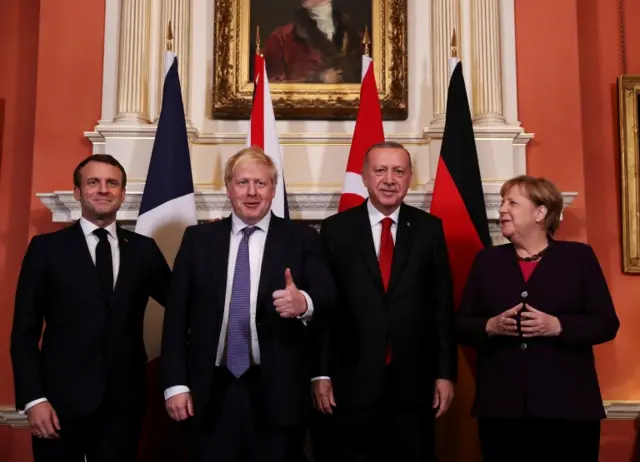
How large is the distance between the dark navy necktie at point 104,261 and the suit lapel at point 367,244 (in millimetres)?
879

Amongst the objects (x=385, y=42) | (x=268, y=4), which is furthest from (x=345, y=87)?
(x=268, y=4)

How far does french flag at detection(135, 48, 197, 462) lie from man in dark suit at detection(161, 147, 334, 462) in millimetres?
898

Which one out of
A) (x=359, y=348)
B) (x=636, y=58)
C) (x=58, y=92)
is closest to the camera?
(x=359, y=348)

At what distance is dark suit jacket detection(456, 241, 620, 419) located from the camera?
220cm

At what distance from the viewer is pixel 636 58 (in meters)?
3.88

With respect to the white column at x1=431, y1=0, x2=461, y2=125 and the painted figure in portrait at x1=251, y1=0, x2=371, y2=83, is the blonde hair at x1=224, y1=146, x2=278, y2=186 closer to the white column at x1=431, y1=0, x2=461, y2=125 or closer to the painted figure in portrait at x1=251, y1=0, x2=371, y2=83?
the painted figure in portrait at x1=251, y1=0, x2=371, y2=83

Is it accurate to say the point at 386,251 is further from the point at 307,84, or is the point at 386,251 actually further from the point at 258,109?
the point at 307,84

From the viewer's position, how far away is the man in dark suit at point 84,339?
2.18m

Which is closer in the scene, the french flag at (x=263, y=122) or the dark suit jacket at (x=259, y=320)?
the dark suit jacket at (x=259, y=320)

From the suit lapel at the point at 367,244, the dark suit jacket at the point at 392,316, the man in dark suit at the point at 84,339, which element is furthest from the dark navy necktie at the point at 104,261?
the suit lapel at the point at 367,244

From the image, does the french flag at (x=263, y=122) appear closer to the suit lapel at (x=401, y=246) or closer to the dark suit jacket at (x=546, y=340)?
the suit lapel at (x=401, y=246)

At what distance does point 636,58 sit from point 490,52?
35.7 inches

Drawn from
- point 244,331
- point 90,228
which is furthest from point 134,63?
point 244,331

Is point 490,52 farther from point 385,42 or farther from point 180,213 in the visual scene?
point 180,213
